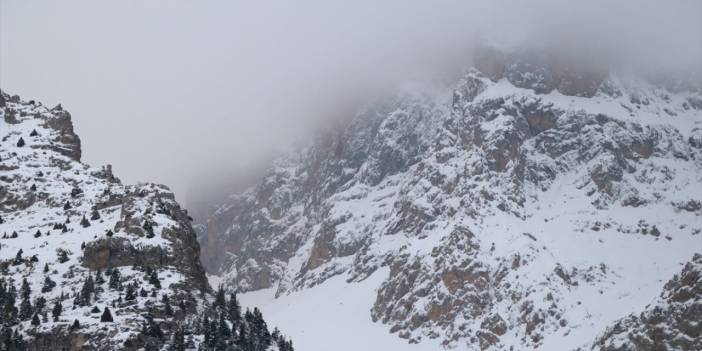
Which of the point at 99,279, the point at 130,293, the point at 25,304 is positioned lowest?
the point at 130,293

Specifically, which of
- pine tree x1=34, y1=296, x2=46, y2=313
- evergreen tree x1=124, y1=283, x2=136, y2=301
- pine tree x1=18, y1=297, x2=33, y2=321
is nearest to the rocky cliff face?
evergreen tree x1=124, y1=283, x2=136, y2=301

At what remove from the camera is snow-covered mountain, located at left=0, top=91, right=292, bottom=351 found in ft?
408

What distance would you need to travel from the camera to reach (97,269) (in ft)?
447

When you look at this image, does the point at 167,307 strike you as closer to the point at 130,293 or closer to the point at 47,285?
the point at 130,293

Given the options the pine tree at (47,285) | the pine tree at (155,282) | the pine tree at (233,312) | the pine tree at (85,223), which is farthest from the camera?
the pine tree at (85,223)

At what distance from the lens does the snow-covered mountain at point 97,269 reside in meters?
124

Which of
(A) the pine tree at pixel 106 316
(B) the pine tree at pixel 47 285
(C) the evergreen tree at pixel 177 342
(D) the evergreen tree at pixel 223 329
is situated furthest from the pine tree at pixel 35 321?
(D) the evergreen tree at pixel 223 329

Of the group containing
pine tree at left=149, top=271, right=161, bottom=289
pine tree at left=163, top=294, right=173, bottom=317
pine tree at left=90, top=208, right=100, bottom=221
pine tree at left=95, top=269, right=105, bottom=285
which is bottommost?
pine tree at left=163, top=294, right=173, bottom=317

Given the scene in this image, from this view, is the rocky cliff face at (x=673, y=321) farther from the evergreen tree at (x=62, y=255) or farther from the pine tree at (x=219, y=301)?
the evergreen tree at (x=62, y=255)

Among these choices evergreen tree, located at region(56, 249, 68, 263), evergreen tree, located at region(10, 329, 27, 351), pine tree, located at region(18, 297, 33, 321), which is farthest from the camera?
evergreen tree, located at region(56, 249, 68, 263)

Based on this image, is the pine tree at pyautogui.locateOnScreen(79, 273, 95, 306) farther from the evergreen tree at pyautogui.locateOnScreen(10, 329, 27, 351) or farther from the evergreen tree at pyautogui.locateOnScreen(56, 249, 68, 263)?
the evergreen tree at pyautogui.locateOnScreen(10, 329, 27, 351)

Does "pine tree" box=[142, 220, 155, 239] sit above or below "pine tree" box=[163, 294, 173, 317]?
above

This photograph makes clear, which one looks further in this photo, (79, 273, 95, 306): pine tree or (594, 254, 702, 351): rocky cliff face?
(594, 254, 702, 351): rocky cliff face

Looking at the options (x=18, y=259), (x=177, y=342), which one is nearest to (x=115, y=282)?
(x=177, y=342)
